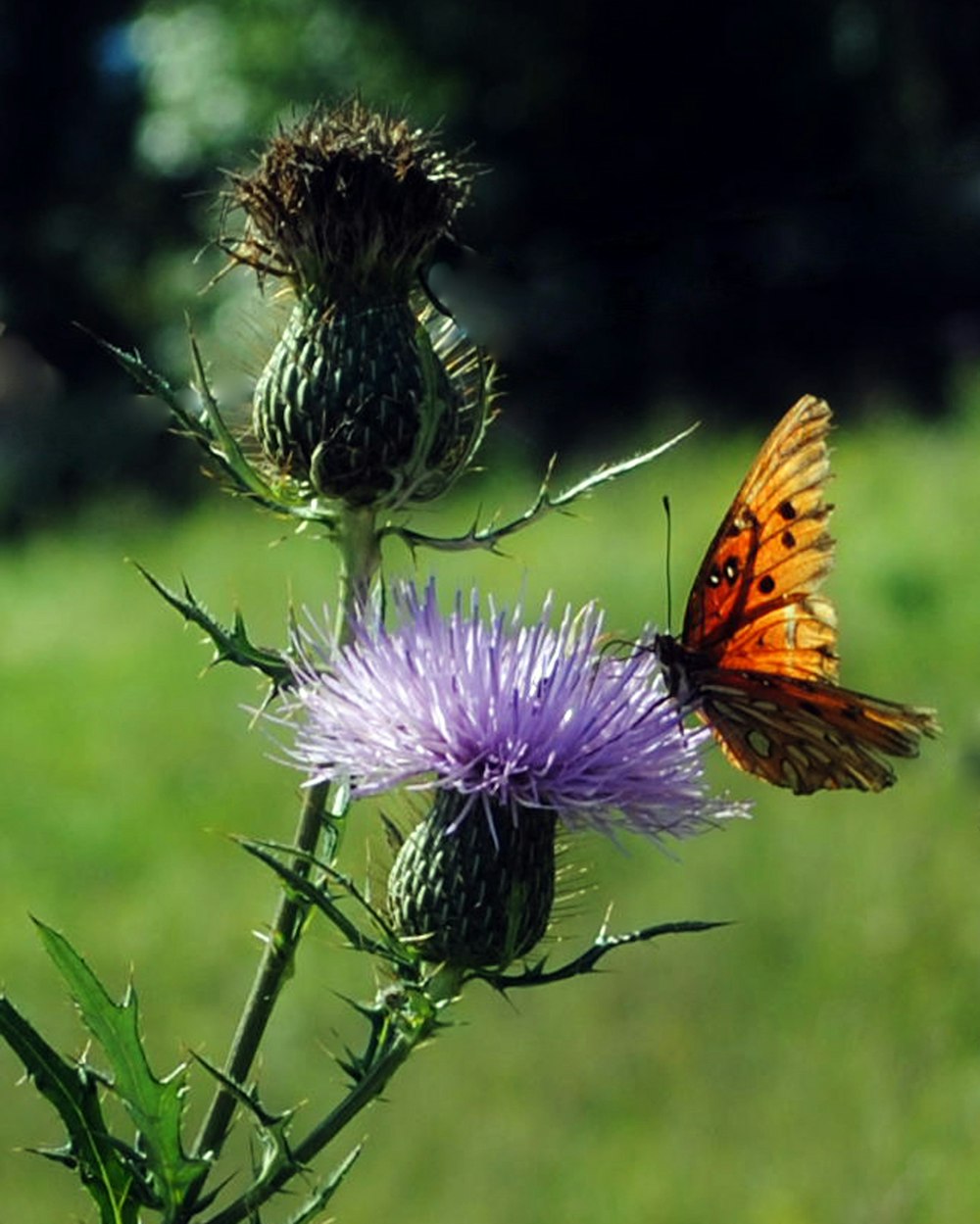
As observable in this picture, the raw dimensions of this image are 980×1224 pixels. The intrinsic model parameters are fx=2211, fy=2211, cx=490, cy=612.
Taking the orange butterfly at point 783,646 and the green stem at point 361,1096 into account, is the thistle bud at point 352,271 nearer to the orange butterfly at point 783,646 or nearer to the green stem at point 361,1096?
the orange butterfly at point 783,646

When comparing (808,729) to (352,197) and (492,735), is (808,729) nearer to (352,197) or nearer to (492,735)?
(492,735)

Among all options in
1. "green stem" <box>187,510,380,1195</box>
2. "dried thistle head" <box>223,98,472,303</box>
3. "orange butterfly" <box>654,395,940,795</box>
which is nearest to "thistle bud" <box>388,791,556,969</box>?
"green stem" <box>187,510,380,1195</box>

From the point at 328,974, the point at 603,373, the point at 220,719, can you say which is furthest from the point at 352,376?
the point at 603,373

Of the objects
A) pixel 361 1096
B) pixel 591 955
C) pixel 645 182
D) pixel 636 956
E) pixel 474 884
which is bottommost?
pixel 361 1096

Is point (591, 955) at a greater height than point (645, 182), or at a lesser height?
lesser

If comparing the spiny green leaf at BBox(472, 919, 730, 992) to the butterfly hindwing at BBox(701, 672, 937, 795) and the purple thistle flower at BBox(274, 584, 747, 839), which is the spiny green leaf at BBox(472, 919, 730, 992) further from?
the butterfly hindwing at BBox(701, 672, 937, 795)

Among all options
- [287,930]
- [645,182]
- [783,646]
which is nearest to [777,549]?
[783,646]
